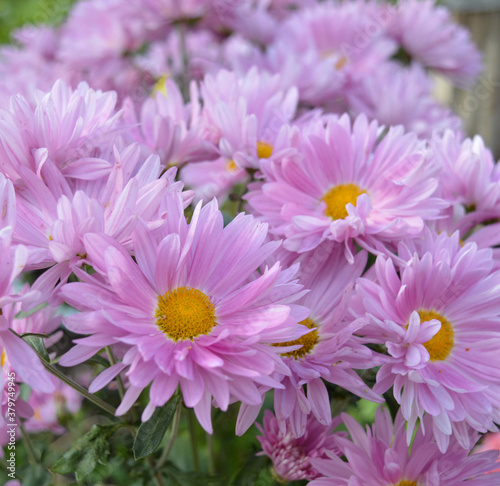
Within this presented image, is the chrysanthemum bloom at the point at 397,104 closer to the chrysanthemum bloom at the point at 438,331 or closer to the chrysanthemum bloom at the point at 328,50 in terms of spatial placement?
the chrysanthemum bloom at the point at 328,50

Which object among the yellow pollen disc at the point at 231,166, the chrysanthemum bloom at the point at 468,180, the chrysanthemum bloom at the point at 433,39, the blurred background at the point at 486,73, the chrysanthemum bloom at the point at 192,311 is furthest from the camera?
the blurred background at the point at 486,73

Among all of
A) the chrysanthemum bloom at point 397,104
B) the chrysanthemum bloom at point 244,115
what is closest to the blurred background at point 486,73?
the chrysanthemum bloom at point 397,104

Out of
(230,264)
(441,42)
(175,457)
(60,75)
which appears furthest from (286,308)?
(441,42)

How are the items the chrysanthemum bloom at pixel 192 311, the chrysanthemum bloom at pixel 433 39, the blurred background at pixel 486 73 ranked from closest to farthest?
1. the chrysanthemum bloom at pixel 192 311
2. the chrysanthemum bloom at pixel 433 39
3. the blurred background at pixel 486 73

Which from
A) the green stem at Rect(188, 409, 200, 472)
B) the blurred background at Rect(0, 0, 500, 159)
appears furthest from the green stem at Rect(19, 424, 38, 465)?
the blurred background at Rect(0, 0, 500, 159)

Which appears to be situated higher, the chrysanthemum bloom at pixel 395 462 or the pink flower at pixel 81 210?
the pink flower at pixel 81 210

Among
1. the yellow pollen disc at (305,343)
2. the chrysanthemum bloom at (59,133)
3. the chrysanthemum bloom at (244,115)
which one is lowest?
the yellow pollen disc at (305,343)
